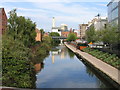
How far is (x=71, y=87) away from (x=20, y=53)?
182 inches

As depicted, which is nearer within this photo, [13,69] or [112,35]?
[13,69]

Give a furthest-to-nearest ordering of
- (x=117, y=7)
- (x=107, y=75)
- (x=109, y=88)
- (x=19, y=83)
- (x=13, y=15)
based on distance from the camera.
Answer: (x=117, y=7) → (x=13, y=15) → (x=107, y=75) → (x=109, y=88) → (x=19, y=83)

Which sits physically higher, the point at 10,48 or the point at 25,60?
the point at 10,48

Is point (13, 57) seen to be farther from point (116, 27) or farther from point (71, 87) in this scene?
point (116, 27)

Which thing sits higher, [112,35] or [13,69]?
[112,35]

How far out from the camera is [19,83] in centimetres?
1038

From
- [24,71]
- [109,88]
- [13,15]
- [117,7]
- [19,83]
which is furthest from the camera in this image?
[117,7]

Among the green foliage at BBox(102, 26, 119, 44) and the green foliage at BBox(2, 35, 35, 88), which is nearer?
the green foliage at BBox(2, 35, 35, 88)

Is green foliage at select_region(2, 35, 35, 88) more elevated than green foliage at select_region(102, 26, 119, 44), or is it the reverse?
green foliage at select_region(102, 26, 119, 44)

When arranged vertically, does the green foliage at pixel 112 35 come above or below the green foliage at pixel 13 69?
above

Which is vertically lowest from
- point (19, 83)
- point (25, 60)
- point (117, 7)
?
point (19, 83)

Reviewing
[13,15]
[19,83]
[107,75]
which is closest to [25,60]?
[19,83]

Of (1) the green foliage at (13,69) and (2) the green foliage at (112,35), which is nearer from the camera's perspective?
(1) the green foliage at (13,69)

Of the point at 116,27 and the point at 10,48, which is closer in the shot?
the point at 10,48
